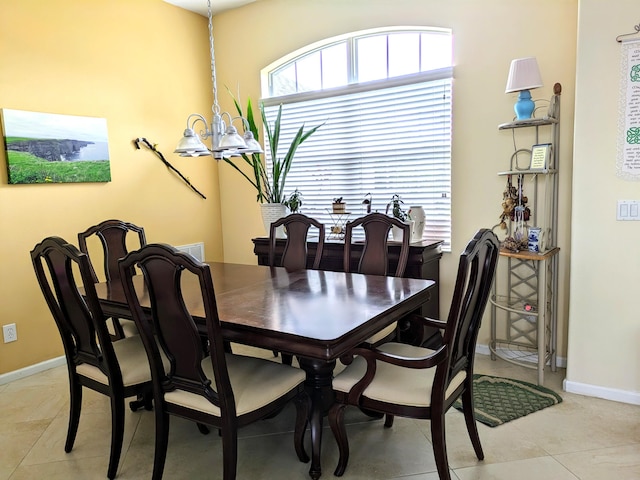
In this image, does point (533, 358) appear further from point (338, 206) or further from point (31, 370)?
point (31, 370)

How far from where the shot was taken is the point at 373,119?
152 inches

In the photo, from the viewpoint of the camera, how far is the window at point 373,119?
3584mm

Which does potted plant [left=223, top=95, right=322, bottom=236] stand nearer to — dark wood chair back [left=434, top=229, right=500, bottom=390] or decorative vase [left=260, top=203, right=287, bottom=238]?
decorative vase [left=260, top=203, right=287, bottom=238]

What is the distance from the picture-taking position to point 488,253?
6.08 ft

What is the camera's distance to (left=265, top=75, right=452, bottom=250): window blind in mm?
3594

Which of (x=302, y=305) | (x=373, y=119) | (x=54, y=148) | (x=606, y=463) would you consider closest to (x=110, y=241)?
(x=54, y=148)

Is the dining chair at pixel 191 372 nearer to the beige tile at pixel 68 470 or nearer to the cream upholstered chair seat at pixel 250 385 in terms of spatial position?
the cream upholstered chair seat at pixel 250 385

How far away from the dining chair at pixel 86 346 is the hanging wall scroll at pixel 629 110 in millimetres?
2779

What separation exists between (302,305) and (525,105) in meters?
1.98

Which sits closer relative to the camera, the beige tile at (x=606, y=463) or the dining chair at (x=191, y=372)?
the dining chair at (x=191, y=372)

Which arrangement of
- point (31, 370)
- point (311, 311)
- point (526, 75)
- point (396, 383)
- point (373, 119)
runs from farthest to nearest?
point (373, 119) < point (31, 370) < point (526, 75) < point (311, 311) < point (396, 383)

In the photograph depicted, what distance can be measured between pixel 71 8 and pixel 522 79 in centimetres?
331

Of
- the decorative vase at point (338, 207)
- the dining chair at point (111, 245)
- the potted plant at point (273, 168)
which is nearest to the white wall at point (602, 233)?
the decorative vase at point (338, 207)

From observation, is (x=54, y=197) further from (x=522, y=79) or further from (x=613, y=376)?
(x=613, y=376)
